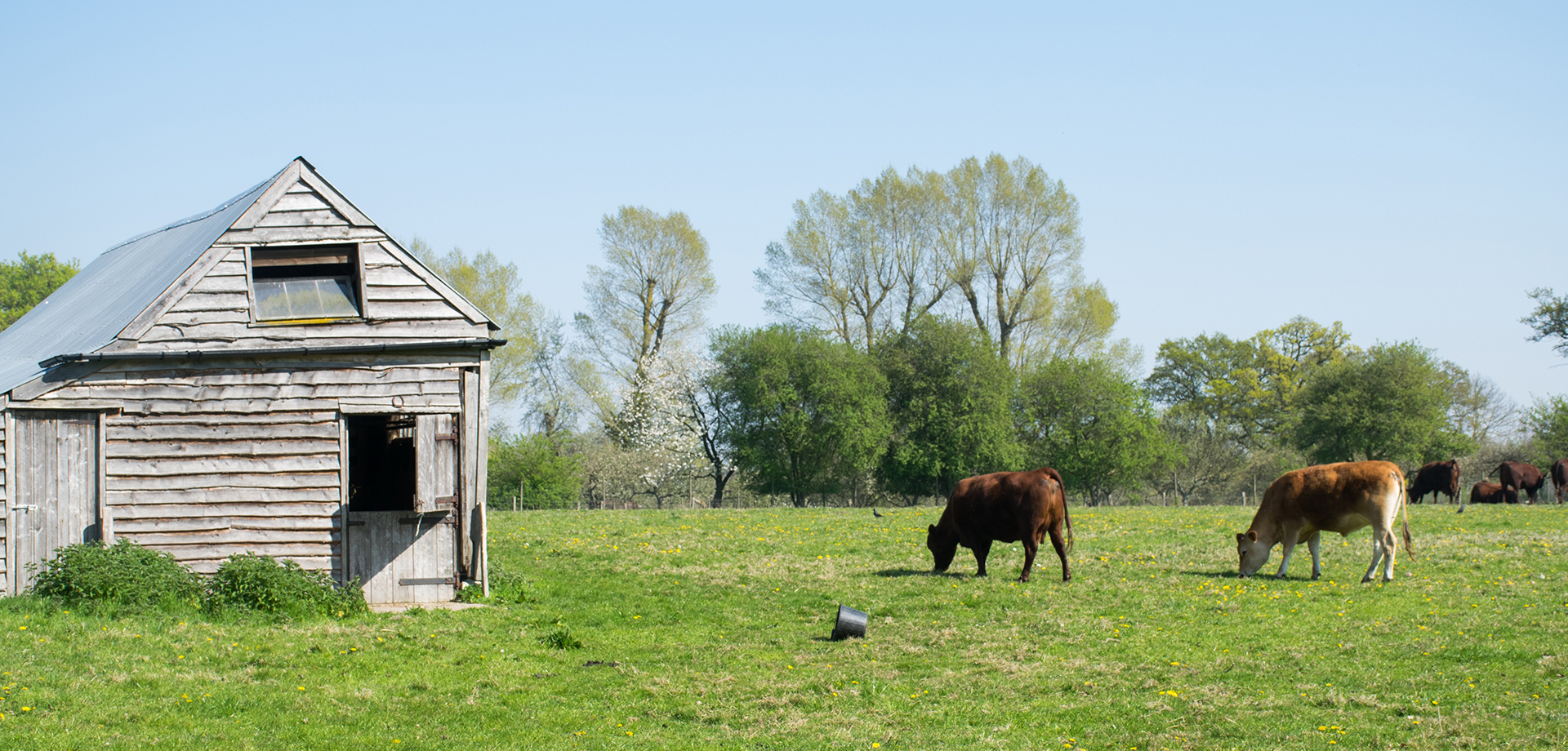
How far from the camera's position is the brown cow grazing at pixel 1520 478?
133ft

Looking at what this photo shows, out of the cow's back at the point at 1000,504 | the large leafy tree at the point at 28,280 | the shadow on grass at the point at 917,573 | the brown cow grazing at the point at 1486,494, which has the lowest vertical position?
the brown cow grazing at the point at 1486,494

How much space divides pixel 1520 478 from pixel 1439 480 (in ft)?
9.22

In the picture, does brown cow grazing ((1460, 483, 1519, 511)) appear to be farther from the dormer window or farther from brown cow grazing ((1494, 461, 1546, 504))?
the dormer window

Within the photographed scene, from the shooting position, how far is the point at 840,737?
8.68 metres

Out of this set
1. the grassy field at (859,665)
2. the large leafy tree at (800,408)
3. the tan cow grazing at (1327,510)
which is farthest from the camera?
the large leafy tree at (800,408)

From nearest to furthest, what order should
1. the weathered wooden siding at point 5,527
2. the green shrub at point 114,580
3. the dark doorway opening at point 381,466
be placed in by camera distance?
the green shrub at point 114,580 < the weathered wooden siding at point 5,527 < the dark doorway opening at point 381,466

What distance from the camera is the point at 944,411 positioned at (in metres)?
51.4

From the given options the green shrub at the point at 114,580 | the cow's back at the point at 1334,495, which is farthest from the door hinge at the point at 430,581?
the cow's back at the point at 1334,495

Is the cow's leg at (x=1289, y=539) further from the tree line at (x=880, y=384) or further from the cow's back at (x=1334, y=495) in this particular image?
the tree line at (x=880, y=384)

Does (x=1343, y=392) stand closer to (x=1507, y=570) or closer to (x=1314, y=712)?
(x=1507, y=570)

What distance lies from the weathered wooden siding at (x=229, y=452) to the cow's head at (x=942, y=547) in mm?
8964

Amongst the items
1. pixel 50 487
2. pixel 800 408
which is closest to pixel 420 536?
pixel 50 487

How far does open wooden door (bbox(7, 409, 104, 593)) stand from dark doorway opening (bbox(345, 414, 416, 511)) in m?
7.77

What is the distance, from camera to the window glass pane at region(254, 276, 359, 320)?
50.1 ft
